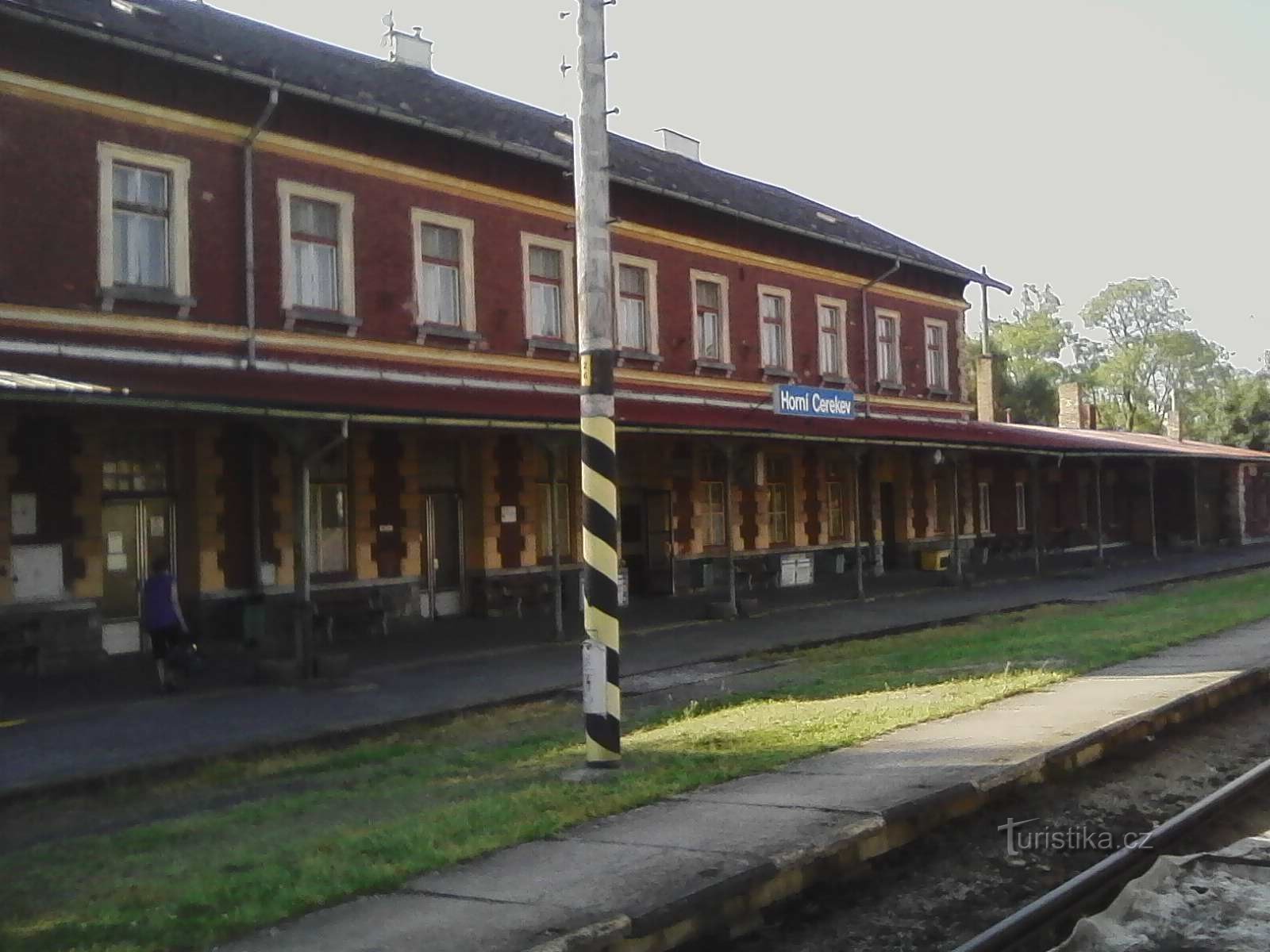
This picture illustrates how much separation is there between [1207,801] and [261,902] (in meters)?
5.51

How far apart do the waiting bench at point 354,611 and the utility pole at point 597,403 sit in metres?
9.68

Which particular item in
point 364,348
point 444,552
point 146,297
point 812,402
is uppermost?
point 146,297

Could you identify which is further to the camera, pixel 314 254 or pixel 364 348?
pixel 364 348

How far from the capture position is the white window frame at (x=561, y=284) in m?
22.0

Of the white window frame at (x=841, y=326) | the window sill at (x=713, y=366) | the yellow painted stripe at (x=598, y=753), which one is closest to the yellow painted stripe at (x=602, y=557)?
the yellow painted stripe at (x=598, y=753)

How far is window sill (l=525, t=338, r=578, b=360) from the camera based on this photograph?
72.1ft

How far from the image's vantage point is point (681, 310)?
25.4m

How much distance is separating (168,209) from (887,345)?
18.4 meters

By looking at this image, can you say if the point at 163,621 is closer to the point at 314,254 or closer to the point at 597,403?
the point at 314,254

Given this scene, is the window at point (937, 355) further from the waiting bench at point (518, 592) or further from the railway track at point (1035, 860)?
the railway track at point (1035, 860)

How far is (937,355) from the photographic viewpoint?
3356 cm

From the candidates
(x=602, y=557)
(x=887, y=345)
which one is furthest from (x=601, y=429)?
(x=887, y=345)

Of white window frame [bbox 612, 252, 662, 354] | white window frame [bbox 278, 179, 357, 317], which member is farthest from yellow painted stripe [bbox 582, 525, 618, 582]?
white window frame [bbox 612, 252, 662, 354]

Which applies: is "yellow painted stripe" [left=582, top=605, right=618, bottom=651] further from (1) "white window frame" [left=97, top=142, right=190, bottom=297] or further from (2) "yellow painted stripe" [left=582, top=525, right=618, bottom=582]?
(1) "white window frame" [left=97, top=142, right=190, bottom=297]
